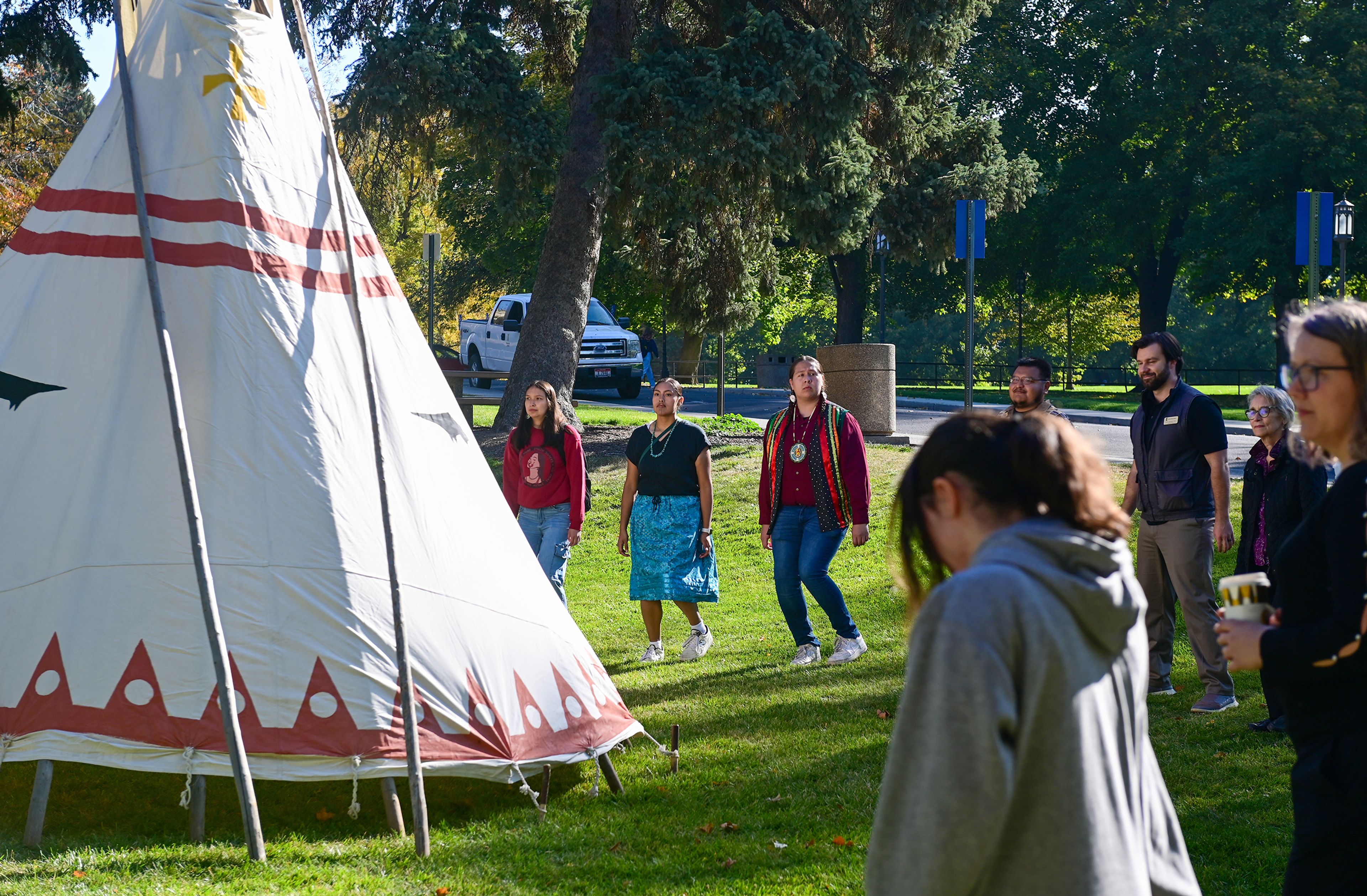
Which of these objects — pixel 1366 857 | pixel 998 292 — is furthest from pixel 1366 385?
pixel 998 292

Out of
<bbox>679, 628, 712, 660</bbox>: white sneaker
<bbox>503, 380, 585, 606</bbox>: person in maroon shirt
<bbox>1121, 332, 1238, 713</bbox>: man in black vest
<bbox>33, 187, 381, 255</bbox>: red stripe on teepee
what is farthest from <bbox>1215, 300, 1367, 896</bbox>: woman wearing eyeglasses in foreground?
<bbox>679, 628, 712, 660</bbox>: white sneaker

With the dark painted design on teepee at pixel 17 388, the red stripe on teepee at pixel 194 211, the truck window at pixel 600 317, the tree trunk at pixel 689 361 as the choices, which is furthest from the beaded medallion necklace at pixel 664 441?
the tree trunk at pixel 689 361

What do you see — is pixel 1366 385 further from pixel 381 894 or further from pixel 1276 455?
pixel 1276 455

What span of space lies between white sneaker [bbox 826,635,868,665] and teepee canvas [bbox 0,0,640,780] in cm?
275

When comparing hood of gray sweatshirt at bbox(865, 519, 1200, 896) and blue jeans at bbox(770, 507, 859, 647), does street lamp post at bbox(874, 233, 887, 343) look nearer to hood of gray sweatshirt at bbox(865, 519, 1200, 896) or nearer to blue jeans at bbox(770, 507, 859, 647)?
blue jeans at bbox(770, 507, 859, 647)

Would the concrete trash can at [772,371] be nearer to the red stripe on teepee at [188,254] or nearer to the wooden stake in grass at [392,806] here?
the red stripe on teepee at [188,254]

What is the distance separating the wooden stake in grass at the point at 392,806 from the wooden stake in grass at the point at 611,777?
1015 mm

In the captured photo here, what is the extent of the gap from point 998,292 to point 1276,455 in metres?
38.1

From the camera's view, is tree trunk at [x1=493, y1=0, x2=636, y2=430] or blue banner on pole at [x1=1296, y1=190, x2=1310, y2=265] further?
tree trunk at [x1=493, y1=0, x2=636, y2=430]

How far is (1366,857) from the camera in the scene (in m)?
2.44

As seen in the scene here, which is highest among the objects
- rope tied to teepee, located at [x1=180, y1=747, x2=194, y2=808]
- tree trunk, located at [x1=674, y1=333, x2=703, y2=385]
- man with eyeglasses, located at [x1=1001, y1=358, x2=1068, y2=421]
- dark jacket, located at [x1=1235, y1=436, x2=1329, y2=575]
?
tree trunk, located at [x1=674, y1=333, x2=703, y2=385]

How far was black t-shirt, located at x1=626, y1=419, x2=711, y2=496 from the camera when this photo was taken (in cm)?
841

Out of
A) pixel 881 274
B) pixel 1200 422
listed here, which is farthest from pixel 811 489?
pixel 881 274

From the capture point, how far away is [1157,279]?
38312 mm
